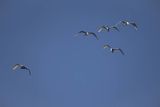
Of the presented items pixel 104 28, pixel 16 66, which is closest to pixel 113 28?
pixel 104 28

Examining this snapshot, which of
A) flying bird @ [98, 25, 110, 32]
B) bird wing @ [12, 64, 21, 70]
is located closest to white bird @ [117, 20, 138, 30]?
flying bird @ [98, 25, 110, 32]

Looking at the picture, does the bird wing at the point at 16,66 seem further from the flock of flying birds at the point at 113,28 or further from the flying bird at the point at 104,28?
the flying bird at the point at 104,28

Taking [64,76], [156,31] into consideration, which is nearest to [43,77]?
[64,76]

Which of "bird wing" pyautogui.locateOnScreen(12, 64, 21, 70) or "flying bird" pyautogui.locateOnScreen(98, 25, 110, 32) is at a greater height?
"flying bird" pyautogui.locateOnScreen(98, 25, 110, 32)

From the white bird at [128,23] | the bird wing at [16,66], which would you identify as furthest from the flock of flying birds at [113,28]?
the bird wing at [16,66]

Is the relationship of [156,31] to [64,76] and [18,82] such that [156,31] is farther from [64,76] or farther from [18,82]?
[18,82]

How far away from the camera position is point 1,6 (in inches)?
269

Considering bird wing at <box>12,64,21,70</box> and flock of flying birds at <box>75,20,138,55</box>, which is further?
flock of flying birds at <box>75,20,138,55</box>

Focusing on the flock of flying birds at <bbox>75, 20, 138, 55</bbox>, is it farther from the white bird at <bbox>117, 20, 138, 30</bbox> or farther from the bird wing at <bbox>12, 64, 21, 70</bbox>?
the bird wing at <bbox>12, 64, 21, 70</bbox>

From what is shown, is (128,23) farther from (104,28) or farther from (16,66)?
(16,66)

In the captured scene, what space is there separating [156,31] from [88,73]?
1294 millimetres

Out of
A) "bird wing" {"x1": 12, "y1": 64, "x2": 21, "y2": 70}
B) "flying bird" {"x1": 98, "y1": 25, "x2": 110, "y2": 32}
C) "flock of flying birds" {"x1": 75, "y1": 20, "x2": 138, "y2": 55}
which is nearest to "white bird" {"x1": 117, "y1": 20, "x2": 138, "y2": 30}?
"flock of flying birds" {"x1": 75, "y1": 20, "x2": 138, "y2": 55}

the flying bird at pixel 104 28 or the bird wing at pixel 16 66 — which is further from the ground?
the flying bird at pixel 104 28

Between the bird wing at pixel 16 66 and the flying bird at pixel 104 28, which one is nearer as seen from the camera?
the bird wing at pixel 16 66
